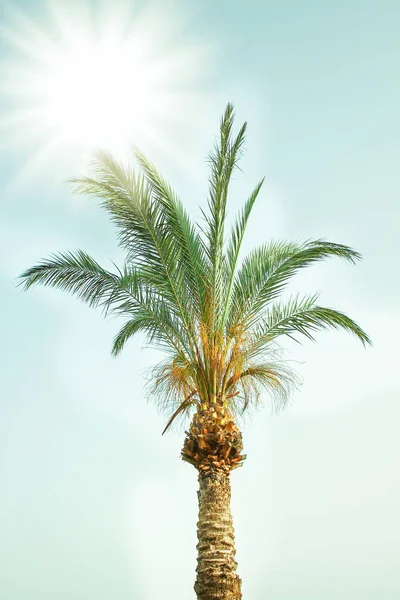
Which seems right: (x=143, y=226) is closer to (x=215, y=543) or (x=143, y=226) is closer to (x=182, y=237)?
(x=182, y=237)

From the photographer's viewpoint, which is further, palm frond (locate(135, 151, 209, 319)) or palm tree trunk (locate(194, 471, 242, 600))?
palm frond (locate(135, 151, 209, 319))

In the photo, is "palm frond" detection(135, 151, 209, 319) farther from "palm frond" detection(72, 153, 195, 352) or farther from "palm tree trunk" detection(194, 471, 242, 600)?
"palm tree trunk" detection(194, 471, 242, 600)

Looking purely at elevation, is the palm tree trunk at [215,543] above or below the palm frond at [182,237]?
below

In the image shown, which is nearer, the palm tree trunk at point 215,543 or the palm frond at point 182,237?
the palm tree trunk at point 215,543

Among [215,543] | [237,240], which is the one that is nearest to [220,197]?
[237,240]

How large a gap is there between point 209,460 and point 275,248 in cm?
485

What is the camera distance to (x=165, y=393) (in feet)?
42.9

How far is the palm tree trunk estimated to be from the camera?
33.7 ft

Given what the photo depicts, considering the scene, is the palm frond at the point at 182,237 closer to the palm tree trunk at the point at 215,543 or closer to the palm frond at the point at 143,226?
the palm frond at the point at 143,226

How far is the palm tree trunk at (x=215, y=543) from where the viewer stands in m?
10.3

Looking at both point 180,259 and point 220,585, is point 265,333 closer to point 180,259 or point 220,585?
point 180,259

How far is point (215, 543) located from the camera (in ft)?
34.9

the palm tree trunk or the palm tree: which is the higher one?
the palm tree

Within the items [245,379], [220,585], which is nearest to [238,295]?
[245,379]
